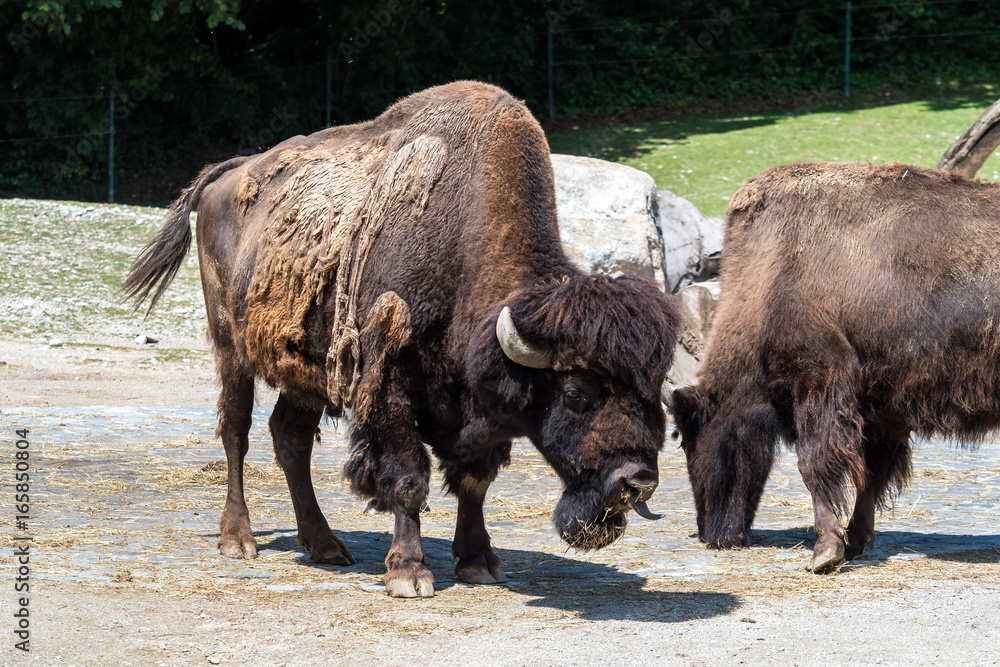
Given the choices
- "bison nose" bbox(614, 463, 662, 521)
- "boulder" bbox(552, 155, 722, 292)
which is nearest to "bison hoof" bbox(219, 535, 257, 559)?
"bison nose" bbox(614, 463, 662, 521)

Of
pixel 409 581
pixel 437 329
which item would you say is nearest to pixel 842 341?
pixel 437 329

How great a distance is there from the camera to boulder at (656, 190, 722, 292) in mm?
13414

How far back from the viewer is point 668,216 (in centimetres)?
1398

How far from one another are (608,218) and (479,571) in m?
7.56

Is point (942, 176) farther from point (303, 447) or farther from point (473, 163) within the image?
point (303, 447)

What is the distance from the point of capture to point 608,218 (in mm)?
12648

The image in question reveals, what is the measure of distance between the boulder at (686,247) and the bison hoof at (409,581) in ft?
27.0

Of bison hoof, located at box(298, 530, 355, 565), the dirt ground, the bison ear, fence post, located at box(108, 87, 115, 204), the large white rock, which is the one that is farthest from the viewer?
fence post, located at box(108, 87, 115, 204)

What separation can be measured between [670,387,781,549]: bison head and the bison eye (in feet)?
6.22

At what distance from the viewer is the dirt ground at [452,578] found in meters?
4.34

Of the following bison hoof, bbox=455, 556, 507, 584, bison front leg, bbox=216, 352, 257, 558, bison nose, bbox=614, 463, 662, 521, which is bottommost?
bison hoof, bbox=455, 556, 507, 584

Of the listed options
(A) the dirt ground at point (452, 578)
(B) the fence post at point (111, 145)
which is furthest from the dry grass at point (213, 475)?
(B) the fence post at point (111, 145)

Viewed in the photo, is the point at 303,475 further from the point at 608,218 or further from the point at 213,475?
the point at 608,218

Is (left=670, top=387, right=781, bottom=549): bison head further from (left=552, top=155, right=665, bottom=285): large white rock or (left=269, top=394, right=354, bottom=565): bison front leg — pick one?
(left=552, top=155, right=665, bottom=285): large white rock
